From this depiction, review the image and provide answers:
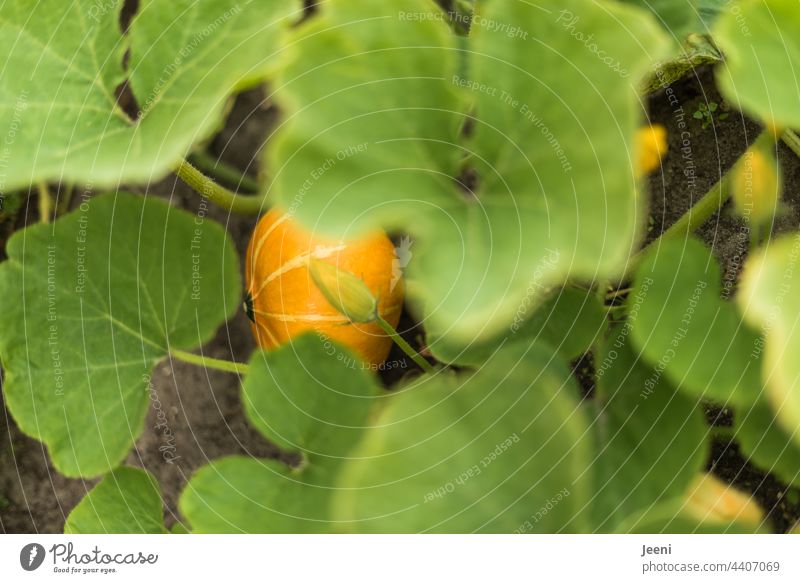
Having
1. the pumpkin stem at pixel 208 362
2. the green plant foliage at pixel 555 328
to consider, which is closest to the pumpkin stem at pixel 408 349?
the green plant foliage at pixel 555 328

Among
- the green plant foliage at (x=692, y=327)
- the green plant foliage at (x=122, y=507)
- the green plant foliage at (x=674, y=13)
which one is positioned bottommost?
the green plant foliage at (x=122, y=507)

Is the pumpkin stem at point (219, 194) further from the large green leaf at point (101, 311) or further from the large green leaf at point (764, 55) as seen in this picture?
the large green leaf at point (764, 55)

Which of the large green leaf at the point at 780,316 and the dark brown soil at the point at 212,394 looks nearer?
the large green leaf at the point at 780,316

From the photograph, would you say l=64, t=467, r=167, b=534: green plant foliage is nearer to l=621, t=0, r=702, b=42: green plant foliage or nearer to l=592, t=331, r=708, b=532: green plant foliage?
l=592, t=331, r=708, b=532: green plant foliage

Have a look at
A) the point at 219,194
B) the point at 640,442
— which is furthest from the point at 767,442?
the point at 219,194

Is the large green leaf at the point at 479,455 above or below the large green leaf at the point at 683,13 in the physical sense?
below

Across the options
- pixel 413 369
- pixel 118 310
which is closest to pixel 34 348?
pixel 118 310

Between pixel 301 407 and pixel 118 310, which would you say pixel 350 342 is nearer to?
pixel 301 407
